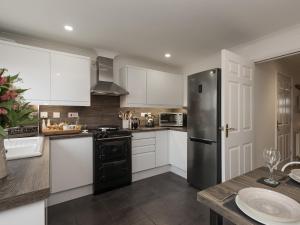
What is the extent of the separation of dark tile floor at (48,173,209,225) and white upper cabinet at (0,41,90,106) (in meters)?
1.41

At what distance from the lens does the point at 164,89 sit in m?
3.53

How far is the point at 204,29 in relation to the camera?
87.2 inches

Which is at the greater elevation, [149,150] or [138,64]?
[138,64]

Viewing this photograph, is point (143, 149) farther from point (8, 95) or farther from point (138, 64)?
point (8, 95)

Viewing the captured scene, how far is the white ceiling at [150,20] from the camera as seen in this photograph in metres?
1.71

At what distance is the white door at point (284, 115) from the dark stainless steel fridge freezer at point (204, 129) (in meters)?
1.98

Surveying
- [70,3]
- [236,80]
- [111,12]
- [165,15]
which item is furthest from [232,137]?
[70,3]

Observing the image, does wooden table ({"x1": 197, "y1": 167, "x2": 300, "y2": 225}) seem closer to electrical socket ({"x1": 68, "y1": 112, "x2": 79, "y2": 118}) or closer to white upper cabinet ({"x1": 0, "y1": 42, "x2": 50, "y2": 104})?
white upper cabinet ({"x1": 0, "y1": 42, "x2": 50, "y2": 104})

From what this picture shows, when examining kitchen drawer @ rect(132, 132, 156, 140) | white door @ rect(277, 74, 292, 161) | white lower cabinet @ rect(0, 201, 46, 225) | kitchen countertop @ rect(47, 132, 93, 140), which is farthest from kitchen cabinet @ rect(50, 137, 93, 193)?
white door @ rect(277, 74, 292, 161)

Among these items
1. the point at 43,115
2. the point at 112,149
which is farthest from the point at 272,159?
the point at 43,115

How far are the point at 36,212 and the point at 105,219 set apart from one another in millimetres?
1444

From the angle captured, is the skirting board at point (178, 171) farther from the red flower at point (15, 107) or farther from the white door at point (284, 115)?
the red flower at point (15, 107)

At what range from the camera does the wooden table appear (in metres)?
0.71

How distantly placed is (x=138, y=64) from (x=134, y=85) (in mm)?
619
